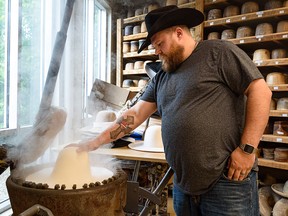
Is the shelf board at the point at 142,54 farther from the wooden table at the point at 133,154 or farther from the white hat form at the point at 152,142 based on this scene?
the wooden table at the point at 133,154

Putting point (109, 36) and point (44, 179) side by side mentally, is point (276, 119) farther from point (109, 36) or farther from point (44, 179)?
point (44, 179)

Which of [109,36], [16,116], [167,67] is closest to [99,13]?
[109,36]

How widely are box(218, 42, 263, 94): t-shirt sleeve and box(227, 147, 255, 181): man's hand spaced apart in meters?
0.26

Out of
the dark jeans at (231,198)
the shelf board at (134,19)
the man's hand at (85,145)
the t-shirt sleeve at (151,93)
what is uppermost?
the shelf board at (134,19)

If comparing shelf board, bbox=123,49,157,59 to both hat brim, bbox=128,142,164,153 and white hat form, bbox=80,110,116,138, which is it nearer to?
white hat form, bbox=80,110,116,138

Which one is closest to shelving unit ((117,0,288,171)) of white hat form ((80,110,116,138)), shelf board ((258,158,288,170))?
shelf board ((258,158,288,170))

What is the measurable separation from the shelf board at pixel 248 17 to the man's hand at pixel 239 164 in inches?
75.8

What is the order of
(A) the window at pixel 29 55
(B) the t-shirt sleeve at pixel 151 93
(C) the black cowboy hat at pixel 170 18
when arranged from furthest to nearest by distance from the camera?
(A) the window at pixel 29 55 → (B) the t-shirt sleeve at pixel 151 93 → (C) the black cowboy hat at pixel 170 18

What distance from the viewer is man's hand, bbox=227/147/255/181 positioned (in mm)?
1163

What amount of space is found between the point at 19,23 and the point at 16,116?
63 centimetres

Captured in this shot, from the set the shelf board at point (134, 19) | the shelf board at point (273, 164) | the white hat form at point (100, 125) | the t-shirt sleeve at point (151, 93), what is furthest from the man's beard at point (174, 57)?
the shelf board at point (134, 19)

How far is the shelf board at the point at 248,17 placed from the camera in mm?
2572

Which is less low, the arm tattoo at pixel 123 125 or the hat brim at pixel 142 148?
the arm tattoo at pixel 123 125

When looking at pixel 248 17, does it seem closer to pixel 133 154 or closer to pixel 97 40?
pixel 97 40
